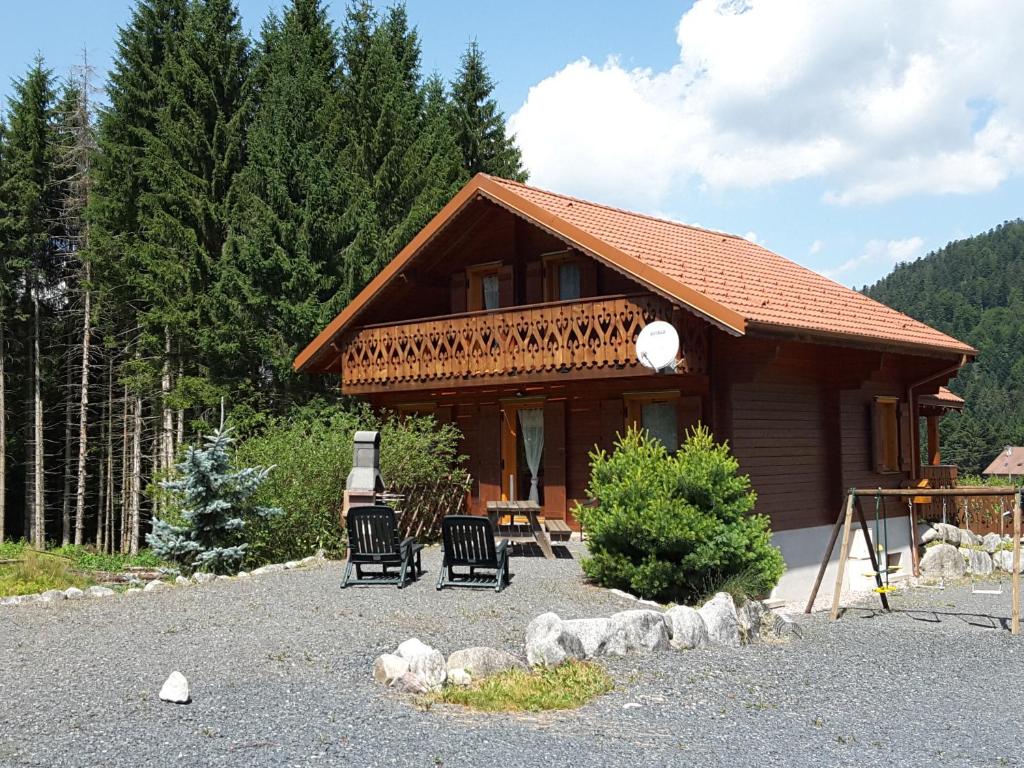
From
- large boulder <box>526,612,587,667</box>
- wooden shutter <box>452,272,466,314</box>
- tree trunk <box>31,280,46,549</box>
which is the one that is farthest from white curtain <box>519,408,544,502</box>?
tree trunk <box>31,280,46,549</box>

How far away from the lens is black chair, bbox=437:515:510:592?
1066 centimetres

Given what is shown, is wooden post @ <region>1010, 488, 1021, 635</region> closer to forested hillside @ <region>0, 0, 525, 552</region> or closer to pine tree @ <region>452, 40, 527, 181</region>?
forested hillside @ <region>0, 0, 525, 552</region>

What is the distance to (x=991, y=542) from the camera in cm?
2056

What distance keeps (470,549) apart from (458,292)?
8.42 metres

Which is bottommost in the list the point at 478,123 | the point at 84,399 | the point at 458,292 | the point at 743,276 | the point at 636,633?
the point at 636,633

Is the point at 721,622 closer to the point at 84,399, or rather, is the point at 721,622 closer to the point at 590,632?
the point at 590,632

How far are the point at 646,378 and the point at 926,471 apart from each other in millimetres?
7248

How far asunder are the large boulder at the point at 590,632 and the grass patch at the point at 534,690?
1.66 ft

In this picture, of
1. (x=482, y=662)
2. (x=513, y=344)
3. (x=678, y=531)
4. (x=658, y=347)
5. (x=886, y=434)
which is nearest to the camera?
(x=482, y=662)

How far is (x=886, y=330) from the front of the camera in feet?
Result: 54.3

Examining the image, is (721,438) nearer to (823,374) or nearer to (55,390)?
(823,374)

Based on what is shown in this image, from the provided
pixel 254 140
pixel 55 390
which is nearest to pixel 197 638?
pixel 254 140

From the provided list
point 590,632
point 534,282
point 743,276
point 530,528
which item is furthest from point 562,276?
point 590,632

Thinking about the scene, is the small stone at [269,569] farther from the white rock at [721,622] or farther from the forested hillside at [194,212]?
the forested hillside at [194,212]
